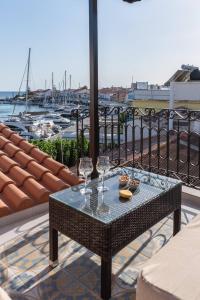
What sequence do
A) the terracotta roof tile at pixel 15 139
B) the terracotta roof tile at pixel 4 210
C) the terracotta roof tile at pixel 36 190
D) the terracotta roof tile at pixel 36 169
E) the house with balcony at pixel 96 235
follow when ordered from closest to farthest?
the house with balcony at pixel 96 235 → the terracotta roof tile at pixel 4 210 → the terracotta roof tile at pixel 36 190 → the terracotta roof tile at pixel 36 169 → the terracotta roof tile at pixel 15 139

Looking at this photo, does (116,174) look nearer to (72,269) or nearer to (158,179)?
(158,179)

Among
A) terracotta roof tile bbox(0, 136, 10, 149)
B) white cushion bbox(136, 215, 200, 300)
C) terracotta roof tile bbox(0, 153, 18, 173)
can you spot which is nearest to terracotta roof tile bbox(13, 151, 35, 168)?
terracotta roof tile bbox(0, 153, 18, 173)

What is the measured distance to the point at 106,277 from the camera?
1.66 meters

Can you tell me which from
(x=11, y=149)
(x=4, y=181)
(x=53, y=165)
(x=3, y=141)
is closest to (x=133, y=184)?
(x=4, y=181)

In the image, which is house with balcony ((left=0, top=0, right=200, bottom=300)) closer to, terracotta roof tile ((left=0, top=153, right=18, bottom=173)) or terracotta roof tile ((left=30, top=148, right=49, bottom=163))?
terracotta roof tile ((left=0, top=153, right=18, bottom=173))

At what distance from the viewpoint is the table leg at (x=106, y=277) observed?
5.29 ft

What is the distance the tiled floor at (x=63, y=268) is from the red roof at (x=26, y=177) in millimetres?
316

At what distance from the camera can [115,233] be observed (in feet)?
5.32

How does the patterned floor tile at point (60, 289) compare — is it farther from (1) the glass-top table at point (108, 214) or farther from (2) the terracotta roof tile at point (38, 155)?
(2) the terracotta roof tile at point (38, 155)

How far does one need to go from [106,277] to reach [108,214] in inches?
15.5

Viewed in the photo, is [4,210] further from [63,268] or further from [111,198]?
[111,198]

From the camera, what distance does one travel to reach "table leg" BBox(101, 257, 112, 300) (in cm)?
161

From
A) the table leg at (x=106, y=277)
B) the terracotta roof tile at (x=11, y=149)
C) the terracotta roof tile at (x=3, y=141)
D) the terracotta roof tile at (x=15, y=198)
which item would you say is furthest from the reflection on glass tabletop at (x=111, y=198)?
the terracotta roof tile at (x=3, y=141)

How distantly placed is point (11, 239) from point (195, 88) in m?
13.6
